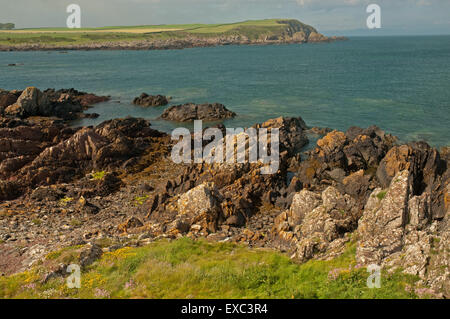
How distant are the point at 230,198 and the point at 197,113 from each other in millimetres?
44203

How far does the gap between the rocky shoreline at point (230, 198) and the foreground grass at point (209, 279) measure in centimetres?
166

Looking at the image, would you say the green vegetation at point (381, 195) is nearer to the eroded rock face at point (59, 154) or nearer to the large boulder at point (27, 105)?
the eroded rock face at point (59, 154)

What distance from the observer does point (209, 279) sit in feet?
59.2

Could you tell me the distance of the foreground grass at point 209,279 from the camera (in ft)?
53.2

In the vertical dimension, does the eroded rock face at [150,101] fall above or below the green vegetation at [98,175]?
above

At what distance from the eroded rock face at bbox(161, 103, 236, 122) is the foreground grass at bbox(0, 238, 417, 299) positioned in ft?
176

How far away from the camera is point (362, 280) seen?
1636 cm

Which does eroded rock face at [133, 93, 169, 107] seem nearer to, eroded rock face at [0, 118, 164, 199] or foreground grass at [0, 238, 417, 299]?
eroded rock face at [0, 118, 164, 199]

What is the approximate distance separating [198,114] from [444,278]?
63170 millimetres

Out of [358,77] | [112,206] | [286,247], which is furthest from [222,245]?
[358,77]

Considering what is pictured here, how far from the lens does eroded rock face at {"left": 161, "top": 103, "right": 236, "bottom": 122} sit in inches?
2869

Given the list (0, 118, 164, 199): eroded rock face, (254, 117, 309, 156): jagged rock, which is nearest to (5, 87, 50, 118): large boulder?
(0, 118, 164, 199): eroded rock face

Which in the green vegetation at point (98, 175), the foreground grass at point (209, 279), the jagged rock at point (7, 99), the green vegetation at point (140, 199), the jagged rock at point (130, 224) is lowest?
the jagged rock at point (130, 224)

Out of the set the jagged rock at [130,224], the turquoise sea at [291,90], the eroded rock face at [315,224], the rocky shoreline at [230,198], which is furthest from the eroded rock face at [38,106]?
the eroded rock face at [315,224]
